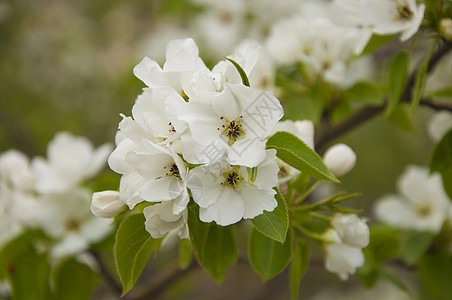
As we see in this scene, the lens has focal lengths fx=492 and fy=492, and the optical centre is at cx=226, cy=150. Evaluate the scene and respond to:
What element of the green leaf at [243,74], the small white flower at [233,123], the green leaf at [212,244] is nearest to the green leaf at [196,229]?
the green leaf at [212,244]

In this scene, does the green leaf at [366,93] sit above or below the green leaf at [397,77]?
below

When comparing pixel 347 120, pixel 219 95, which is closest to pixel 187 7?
pixel 347 120

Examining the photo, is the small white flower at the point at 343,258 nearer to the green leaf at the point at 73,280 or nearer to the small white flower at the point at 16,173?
the green leaf at the point at 73,280

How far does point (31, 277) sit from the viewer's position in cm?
144

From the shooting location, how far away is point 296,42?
1595 mm

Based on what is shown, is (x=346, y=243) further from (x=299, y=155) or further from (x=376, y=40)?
(x=376, y=40)

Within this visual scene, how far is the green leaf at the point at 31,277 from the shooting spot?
142 cm

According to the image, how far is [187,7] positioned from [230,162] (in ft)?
5.25

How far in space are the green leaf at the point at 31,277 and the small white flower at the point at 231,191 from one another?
2.75 ft

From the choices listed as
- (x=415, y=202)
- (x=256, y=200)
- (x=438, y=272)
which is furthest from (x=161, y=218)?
(x=415, y=202)

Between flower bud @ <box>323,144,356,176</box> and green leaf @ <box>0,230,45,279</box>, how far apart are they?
35.2 inches

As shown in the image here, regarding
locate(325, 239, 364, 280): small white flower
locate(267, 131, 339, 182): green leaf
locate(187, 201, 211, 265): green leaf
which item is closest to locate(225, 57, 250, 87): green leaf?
locate(267, 131, 339, 182): green leaf

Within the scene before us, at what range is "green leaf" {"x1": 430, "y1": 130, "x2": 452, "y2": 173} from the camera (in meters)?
1.29

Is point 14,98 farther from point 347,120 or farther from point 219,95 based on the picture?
point 219,95
